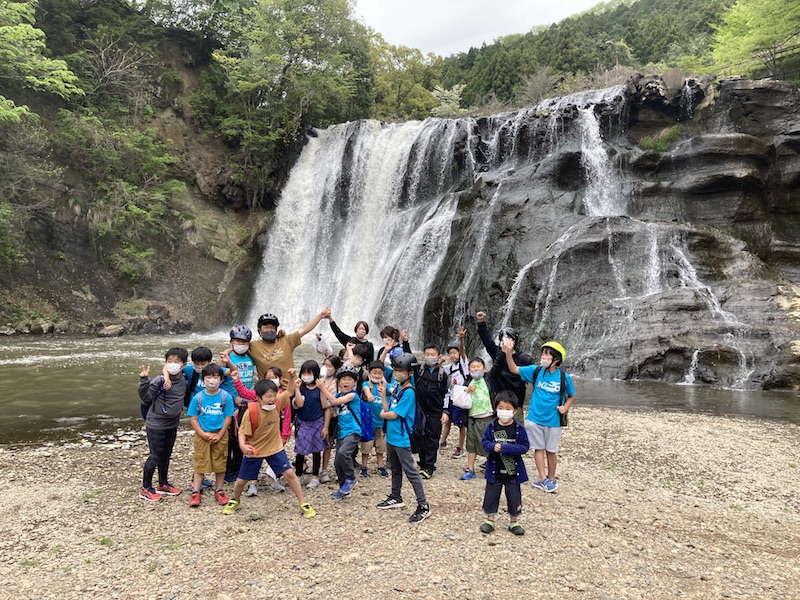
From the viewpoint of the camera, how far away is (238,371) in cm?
534

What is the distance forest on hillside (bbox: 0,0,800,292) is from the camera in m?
20.2

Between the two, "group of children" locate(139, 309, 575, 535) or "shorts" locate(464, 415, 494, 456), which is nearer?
"group of children" locate(139, 309, 575, 535)

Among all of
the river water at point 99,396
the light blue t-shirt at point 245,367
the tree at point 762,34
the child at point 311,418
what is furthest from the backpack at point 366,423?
the tree at point 762,34

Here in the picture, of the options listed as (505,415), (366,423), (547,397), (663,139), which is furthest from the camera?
(663,139)

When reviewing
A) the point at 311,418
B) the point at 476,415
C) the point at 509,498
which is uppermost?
the point at 476,415

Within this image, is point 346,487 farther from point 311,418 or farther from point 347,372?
point 347,372

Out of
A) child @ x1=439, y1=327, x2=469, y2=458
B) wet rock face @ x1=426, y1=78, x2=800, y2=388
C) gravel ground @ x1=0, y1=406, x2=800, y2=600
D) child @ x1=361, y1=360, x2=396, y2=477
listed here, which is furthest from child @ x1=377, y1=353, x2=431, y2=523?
wet rock face @ x1=426, y1=78, x2=800, y2=388

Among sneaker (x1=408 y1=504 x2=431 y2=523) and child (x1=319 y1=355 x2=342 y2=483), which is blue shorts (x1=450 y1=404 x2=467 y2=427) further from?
sneaker (x1=408 y1=504 x2=431 y2=523)

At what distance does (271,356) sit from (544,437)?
311cm

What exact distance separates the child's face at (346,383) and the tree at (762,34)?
26829mm

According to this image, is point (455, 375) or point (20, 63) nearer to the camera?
point (455, 375)

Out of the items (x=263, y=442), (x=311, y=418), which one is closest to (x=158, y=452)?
(x=263, y=442)

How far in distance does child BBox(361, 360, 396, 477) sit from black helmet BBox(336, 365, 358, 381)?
0.55 ft

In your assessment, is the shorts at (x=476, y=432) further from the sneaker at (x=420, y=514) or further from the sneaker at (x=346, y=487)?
Answer: the sneaker at (x=346, y=487)
